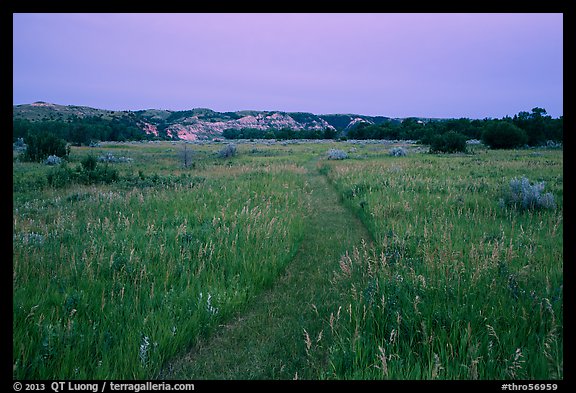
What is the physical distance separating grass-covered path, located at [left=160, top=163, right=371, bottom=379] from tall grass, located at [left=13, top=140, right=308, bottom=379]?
22 cm

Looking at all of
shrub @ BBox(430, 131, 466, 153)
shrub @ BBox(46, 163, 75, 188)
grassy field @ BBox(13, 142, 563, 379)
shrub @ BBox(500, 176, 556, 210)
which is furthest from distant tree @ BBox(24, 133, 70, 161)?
shrub @ BBox(430, 131, 466, 153)

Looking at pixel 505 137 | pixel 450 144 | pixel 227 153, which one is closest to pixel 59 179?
pixel 227 153

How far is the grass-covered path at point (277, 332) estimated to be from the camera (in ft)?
11.9

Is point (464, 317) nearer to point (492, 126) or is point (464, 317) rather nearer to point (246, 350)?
point (246, 350)

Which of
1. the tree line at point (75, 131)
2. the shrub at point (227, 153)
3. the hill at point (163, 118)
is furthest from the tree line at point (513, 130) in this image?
the tree line at point (75, 131)

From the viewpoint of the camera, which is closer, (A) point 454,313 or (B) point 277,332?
(A) point 454,313

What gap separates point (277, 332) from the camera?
4.32m

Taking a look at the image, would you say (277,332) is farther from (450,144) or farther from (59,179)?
(450,144)

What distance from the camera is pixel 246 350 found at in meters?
3.98

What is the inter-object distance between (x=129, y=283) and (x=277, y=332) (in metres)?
2.49

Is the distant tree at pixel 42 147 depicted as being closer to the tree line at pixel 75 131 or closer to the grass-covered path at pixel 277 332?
the tree line at pixel 75 131

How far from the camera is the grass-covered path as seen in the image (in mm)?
3613
